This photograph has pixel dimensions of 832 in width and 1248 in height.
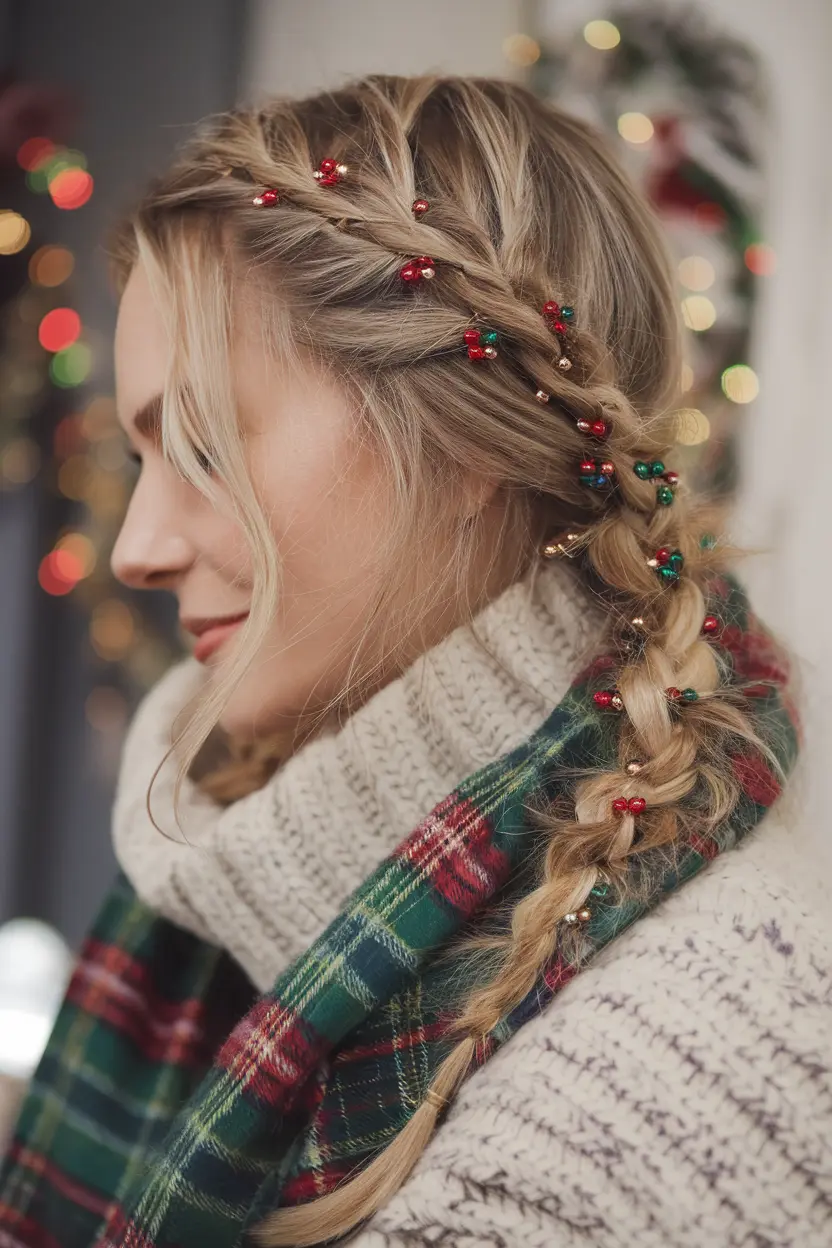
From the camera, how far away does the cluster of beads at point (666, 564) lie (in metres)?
0.70

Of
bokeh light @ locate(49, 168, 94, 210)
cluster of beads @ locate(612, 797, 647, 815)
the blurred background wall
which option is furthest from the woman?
bokeh light @ locate(49, 168, 94, 210)

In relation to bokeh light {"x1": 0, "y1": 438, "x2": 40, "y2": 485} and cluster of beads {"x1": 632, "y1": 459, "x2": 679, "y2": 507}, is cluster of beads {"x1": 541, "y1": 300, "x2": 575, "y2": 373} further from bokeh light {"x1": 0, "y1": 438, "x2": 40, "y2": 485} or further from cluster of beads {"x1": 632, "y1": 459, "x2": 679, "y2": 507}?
bokeh light {"x1": 0, "y1": 438, "x2": 40, "y2": 485}

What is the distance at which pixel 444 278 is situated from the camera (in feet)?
2.27

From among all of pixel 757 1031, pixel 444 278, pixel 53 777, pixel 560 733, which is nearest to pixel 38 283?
pixel 53 777

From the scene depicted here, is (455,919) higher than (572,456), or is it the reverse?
(572,456)

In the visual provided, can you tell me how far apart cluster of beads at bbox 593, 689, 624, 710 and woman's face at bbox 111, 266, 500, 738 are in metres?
0.14

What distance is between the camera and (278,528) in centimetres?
72

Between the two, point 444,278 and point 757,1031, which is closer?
point 757,1031

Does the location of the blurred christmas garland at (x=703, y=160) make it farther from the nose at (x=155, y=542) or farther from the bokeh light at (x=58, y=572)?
the bokeh light at (x=58, y=572)

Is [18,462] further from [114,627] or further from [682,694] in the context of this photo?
[682,694]

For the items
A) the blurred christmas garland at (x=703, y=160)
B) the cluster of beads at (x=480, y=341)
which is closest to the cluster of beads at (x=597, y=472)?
the cluster of beads at (x=480, y=341)

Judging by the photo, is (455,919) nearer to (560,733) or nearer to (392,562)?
(560,733)

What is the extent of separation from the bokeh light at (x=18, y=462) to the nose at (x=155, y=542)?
2.48 ft

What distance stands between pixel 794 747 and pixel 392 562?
320 mm
